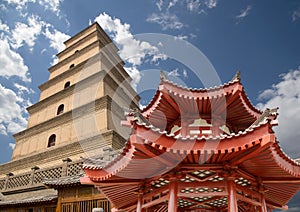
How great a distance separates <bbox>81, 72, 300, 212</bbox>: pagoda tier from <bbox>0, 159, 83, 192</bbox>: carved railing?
7.66m

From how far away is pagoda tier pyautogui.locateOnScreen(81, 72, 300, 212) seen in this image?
5648 millimetres

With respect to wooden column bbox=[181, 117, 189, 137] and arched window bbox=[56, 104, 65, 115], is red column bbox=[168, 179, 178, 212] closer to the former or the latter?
wooden column bbox=[181, 117, 189, 137]

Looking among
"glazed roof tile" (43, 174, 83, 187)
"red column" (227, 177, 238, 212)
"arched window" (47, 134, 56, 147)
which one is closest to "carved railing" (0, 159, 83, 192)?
"glazed roof tile" (43, 174, 83, 187)

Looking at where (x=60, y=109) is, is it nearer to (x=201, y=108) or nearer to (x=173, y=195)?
(x=201, y=108)

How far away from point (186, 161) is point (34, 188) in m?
15.4

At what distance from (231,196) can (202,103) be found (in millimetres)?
2850

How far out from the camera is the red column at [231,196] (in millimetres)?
6077

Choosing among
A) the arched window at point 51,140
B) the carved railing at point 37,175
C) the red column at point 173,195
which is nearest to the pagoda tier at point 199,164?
the red column at point 173,195

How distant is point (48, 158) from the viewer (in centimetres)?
2192

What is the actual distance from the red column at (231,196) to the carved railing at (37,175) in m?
9.70

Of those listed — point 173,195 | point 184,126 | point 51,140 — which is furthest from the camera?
point 51,140

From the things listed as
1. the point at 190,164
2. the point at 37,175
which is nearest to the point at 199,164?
the point at 190,164

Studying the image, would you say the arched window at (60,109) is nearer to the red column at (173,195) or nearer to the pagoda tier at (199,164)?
the pagoda tier at (199,164)

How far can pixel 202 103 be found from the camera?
26.3 ft
